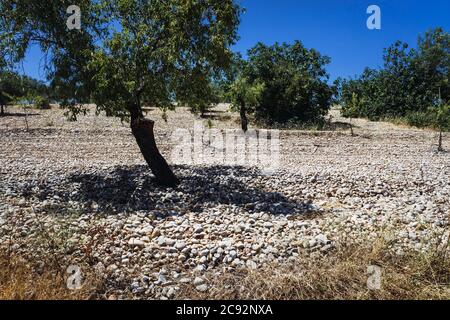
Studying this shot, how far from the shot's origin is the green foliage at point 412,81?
131 ft

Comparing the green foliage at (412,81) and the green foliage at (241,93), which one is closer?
the green foliage at (241,93)

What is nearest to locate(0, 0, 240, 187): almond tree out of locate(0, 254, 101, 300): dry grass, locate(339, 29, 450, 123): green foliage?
locate(0, 254, 101, 300): dry grass

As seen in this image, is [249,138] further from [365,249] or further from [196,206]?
[365,249]

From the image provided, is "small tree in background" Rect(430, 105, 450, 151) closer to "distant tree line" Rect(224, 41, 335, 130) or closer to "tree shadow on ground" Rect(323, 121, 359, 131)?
"tree shadow on ground" Rect(323, 121, 359, 131)

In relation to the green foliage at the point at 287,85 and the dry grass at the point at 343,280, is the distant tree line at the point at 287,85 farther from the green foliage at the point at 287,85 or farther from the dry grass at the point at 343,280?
the dry grass at the point at 343,280

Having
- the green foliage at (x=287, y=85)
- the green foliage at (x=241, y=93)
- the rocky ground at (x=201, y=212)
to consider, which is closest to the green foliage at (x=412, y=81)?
the green foliage at (x=287, y=85)

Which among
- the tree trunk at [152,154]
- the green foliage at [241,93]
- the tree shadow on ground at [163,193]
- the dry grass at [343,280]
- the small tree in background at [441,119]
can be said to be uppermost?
the green foliage at [241,93]

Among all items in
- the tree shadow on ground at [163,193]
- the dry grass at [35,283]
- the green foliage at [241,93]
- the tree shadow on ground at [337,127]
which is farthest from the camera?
the tree shadow on ground at [337,127]

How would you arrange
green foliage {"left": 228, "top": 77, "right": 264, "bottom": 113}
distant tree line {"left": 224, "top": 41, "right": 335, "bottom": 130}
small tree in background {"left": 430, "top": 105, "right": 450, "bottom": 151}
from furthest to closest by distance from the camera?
distant tree line {"left": 224, "top": 41, "right": 335, "bottom": 130} < green foliage {"left": 228, "top": 77, "right": 264, "bottom": 113} < small tree in background {"left": 430, "top": 105, "right": 450, "bottom": 151}

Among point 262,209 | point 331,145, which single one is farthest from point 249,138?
point 262,209

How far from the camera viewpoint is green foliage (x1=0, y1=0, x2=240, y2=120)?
10.2 m

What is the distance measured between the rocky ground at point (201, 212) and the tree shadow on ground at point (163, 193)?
0.03 m

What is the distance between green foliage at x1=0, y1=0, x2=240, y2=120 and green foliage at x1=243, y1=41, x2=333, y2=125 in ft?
74.5

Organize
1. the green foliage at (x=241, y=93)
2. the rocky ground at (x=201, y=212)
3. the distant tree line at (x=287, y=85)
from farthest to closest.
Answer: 1. the distant tree line at (x=287, y=85)
2. the green foliage at (x=241, y=93)
3. the rocky ground at (x=201, y=212)
